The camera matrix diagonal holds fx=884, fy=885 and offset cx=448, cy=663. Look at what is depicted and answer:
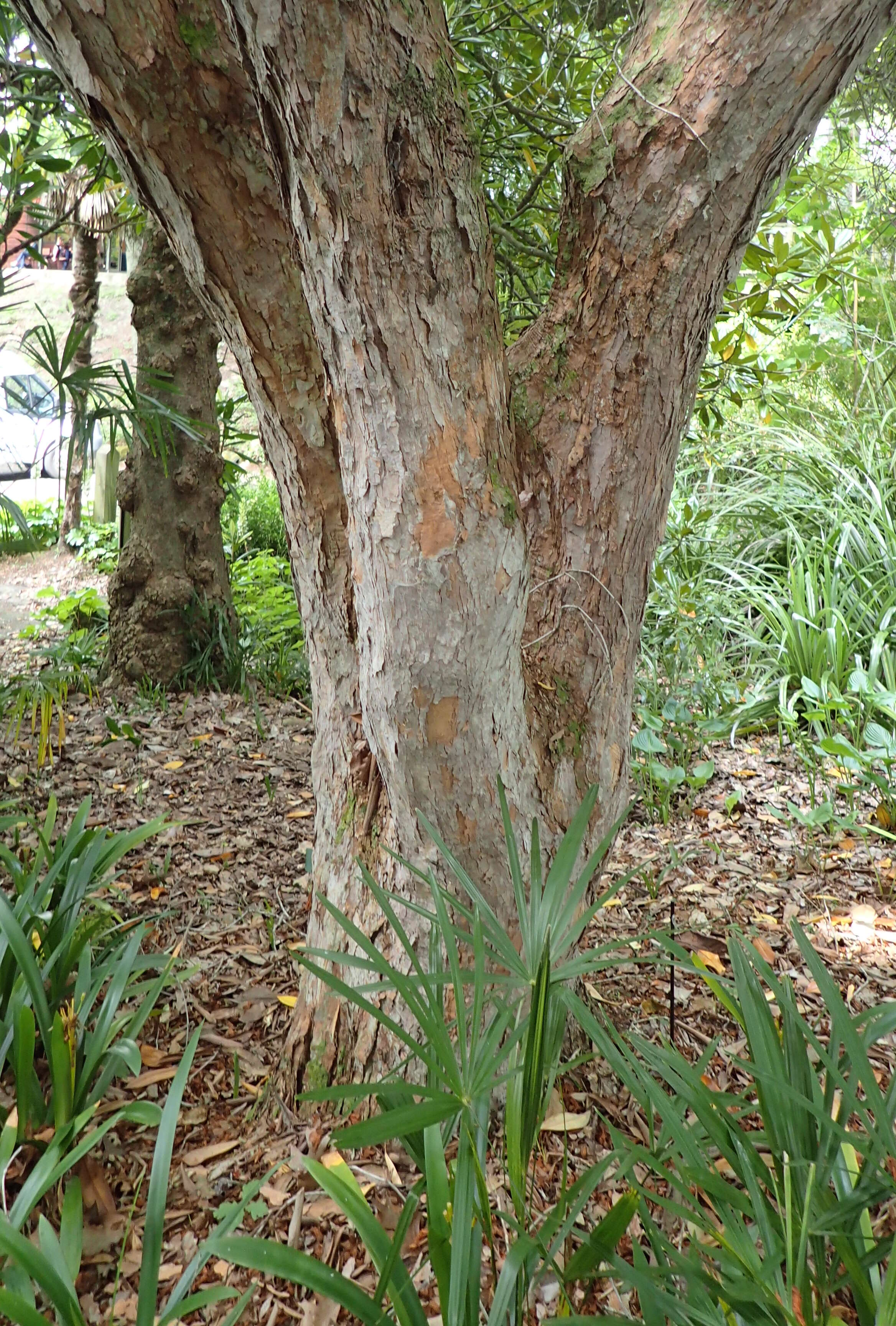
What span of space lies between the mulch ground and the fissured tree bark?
0.31 m

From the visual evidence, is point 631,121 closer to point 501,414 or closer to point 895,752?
point 501,414

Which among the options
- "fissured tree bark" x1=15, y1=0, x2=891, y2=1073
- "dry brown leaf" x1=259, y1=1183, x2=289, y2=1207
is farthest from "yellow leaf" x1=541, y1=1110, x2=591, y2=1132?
"dry brown leaf" x1=259, y1=1183, x2=289, y2=1207

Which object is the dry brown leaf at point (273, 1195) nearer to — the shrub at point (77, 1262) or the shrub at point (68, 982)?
the shrub at point (77, 1262)

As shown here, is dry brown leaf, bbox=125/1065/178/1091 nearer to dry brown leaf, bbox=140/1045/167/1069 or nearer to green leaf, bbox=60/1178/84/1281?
dry brown leaf, bbox=140/1045/167/1069

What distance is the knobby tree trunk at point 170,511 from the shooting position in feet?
13.8

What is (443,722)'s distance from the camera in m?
1.48

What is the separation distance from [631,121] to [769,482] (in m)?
3.90

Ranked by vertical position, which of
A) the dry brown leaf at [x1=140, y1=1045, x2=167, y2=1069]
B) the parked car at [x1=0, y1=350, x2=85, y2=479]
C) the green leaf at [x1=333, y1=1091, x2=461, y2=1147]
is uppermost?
the parked car at [x1=0, y1=350, x2=85, y2=479]

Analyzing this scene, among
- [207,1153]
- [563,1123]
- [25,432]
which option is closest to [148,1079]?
[207,1153]

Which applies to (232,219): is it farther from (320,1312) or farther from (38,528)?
(38,528)

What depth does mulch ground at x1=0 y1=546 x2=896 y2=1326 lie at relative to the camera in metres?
1.60

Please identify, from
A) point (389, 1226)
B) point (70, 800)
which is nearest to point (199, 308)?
point (70, 800)

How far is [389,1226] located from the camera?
154 cm

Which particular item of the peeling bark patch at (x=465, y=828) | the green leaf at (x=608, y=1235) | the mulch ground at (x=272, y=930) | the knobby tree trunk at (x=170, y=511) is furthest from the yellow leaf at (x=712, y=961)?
the knobby tree trunk at (x=170, y=511)
